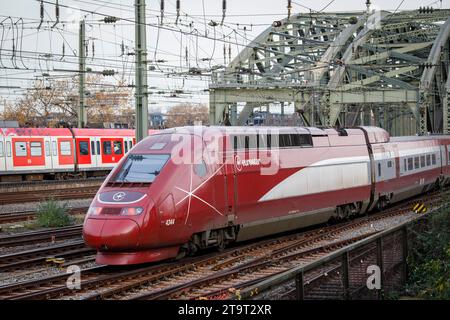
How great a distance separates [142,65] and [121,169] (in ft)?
20.7

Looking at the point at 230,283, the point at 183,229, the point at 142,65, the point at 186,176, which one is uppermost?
the point at 142,65

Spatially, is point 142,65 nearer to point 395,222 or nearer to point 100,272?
point 100,272

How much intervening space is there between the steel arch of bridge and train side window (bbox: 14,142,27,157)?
1114 centimetres

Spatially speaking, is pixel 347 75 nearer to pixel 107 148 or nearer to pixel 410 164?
pixel 107 148

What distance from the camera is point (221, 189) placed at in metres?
14.9

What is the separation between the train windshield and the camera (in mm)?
13695

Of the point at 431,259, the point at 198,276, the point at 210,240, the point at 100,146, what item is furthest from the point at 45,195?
the point at 431,259

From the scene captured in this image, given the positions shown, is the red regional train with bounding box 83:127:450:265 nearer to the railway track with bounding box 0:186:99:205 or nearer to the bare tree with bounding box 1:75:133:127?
the railway track with bounding box 0:186:99:205

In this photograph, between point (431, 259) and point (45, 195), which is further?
point (45, 195)

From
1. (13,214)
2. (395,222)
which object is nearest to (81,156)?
(13,214)

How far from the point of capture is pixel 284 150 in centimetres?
1750

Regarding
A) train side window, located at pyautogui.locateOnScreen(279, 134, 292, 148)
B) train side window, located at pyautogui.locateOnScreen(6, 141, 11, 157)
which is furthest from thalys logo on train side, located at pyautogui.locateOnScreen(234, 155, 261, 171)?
train side window, located at pyautogui.locateOnScreen(6, 141, 11, 157)

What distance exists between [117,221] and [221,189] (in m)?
2.99

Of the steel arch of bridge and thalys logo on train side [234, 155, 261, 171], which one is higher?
the steel arch of bridge
